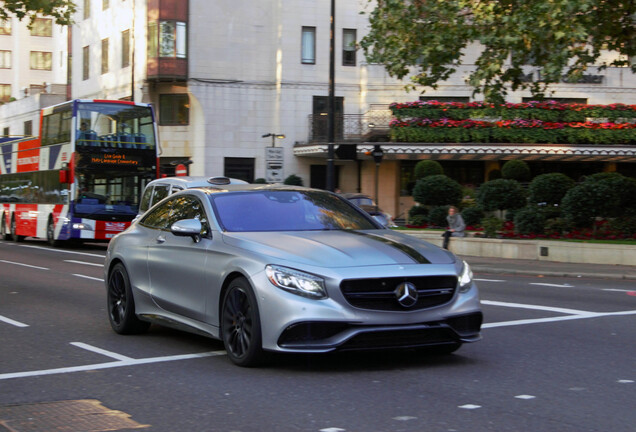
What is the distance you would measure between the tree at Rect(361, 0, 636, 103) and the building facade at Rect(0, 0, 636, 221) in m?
21.6

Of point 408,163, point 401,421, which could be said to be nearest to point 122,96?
point 408,163

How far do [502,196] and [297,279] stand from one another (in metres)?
20.9

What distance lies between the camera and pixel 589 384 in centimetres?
702

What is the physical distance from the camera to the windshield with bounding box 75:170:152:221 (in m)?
27.8

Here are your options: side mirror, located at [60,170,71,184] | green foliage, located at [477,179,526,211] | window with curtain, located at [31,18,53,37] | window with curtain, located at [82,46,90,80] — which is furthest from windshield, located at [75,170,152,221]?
window with curtain, located at [31,18,53,37]

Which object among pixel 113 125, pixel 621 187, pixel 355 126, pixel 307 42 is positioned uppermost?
pixel 307 42

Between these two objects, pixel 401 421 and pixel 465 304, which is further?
pixel 465 304

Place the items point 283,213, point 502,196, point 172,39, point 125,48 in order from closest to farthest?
point 283,213
point 502,196
point 172,39
point 125,48

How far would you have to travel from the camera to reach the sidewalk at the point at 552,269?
19.8m

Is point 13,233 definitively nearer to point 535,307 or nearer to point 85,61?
point 85,61

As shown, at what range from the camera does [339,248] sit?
24.5 feet

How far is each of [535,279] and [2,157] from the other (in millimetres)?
25321

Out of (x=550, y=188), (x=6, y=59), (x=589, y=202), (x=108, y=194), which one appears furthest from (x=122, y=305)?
(x=6, y=59)

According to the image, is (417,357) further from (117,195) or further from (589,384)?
(117,195)
